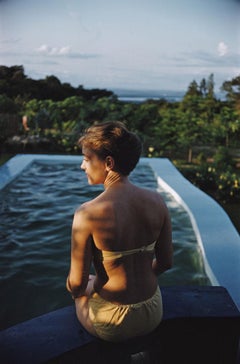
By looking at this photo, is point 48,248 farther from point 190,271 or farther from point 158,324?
point 158,324

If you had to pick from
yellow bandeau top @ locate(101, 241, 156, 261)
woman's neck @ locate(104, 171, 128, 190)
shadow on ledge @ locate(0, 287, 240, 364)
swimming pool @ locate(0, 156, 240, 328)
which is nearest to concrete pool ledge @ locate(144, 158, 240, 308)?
swimming pool @ locate(0, 156, 240, 328)

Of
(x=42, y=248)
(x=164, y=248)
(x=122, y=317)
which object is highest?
(x=164, y=248)

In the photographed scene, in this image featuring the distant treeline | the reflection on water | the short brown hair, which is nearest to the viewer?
the short brown hair

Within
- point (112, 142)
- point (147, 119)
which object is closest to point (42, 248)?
point (112, 142)

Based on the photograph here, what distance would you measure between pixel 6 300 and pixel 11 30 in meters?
2.14

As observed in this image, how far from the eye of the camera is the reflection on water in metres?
2.87

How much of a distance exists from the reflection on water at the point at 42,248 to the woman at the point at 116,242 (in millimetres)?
1372

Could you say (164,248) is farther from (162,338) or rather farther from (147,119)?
(147,119)

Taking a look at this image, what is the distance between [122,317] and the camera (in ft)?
4.68

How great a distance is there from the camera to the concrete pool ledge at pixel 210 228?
8.98 ft

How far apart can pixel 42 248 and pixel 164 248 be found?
8.13 feet

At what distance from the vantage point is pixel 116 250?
4.46 ft

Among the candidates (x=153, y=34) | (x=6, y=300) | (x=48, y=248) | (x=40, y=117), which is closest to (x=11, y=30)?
(x=153, y=34)

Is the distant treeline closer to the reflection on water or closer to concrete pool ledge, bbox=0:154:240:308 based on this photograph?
concrete pool ledge, bbox=0:154:240:308
